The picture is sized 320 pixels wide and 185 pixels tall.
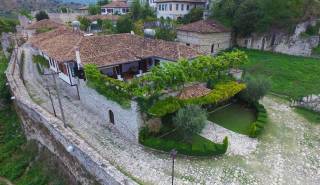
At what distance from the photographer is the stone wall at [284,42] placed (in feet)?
117

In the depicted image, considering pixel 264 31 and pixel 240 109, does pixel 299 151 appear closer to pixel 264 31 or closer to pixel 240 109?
pixel 240 109

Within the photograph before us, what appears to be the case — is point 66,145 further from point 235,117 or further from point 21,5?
point 21,5

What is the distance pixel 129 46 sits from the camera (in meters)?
24.4

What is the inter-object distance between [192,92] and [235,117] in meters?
4.93

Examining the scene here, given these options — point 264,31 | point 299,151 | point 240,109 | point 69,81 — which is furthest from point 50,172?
point 264,31

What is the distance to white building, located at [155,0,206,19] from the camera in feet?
153

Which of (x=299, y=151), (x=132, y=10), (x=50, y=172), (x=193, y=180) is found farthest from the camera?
(x=132, y=10)

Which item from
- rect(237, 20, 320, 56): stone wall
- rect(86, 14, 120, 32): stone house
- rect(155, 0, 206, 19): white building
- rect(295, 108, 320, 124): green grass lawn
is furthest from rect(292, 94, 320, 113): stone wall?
rect(86, 14, 120, 32): stone house

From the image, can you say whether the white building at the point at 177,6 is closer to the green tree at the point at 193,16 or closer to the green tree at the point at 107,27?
the green tree at the point at 193,16

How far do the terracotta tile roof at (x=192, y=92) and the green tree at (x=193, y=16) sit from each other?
27493 mm

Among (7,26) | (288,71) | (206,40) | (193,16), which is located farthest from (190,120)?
(7,26)

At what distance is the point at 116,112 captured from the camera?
18.3m

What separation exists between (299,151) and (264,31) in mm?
25835

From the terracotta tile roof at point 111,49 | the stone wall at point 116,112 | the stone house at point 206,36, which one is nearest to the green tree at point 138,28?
the stone house at point 206,36
